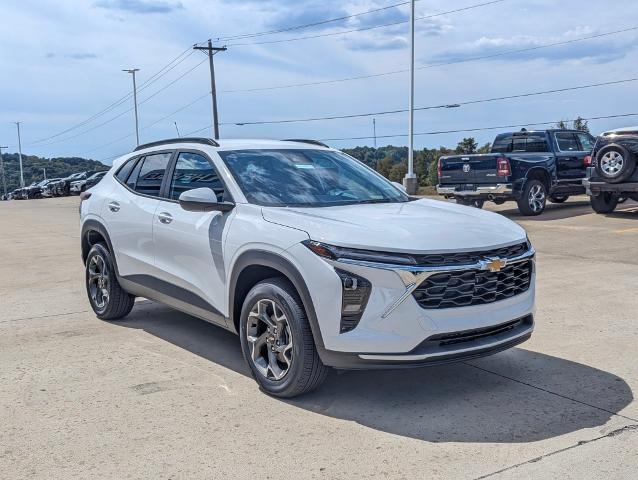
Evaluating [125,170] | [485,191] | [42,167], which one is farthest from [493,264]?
[42,167]

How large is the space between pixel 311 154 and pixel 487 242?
197 cm

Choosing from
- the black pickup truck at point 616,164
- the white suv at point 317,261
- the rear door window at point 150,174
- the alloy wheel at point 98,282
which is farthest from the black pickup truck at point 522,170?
the rear door window at point 150,174

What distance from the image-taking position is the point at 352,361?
417cm

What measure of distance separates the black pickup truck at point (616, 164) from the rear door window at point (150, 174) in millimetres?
11306

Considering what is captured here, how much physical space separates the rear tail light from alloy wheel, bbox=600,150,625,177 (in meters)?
1.94

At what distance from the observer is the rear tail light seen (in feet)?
51.7

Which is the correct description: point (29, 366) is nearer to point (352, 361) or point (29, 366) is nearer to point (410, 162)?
point (352, 361)

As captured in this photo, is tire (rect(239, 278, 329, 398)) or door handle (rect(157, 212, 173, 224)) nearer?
tire (rect(239, 278, 329, 398))

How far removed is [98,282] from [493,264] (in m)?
4.23

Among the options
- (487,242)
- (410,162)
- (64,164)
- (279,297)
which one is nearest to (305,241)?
(279,297)

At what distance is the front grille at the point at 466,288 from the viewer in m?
4.12

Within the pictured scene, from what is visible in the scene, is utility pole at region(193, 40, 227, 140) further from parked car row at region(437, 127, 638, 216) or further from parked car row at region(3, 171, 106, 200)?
parked car row at region(437, 127, 638, 216)

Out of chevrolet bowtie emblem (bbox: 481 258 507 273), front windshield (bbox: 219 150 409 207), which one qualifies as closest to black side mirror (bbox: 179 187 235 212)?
front windshield (bbox: 219 150 409 207)

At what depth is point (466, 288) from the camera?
424 cm
